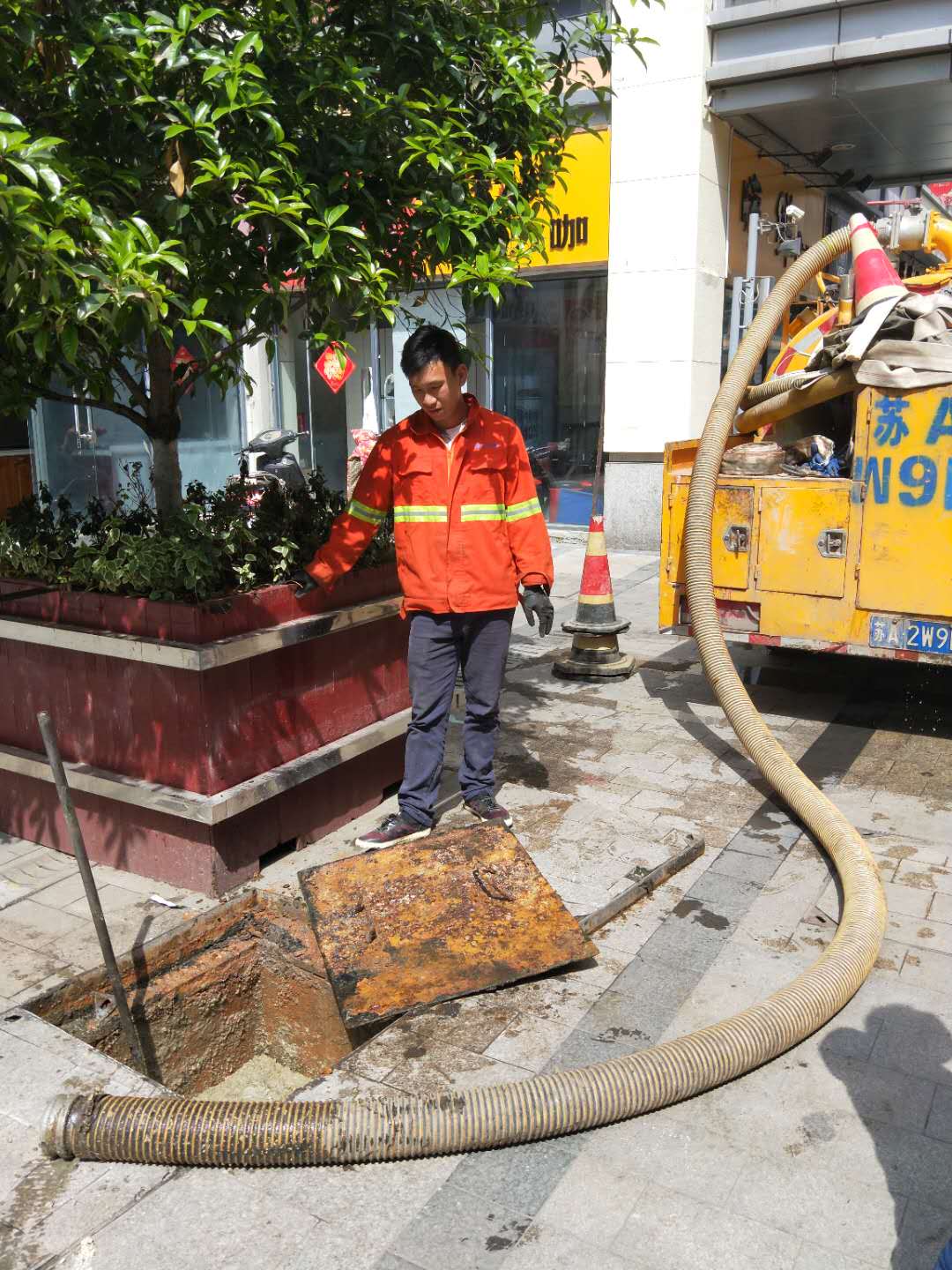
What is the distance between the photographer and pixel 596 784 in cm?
524

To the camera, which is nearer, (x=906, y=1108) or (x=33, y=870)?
(x=906, y=1108)

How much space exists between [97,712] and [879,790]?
3651mm

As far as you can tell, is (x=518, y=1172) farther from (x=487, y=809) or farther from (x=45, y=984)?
(x=487, y=809)

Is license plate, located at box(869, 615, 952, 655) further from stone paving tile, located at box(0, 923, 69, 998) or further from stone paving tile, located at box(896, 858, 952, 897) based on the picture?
stone paving tile, located at box(0, 923, 69, 998)

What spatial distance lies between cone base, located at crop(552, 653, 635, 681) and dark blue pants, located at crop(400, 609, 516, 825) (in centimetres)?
280

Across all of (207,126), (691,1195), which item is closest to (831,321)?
(207,126)

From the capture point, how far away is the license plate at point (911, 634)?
541 centimetres

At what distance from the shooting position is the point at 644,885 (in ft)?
13.4

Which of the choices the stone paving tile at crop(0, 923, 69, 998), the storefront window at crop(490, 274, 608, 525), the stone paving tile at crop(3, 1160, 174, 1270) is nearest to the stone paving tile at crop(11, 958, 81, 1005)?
the stone paving tile at crop(0, 923, 69, 998)

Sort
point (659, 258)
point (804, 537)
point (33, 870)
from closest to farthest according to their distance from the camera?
point (33, 870) < point (804, 537) < point (659, 258)

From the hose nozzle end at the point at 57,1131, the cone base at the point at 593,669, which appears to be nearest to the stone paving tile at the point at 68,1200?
the hose nozzle end at the point at 57,1131

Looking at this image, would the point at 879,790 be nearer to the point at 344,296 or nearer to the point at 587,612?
the point at 587,612

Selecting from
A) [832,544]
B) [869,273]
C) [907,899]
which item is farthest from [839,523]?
[907,899]

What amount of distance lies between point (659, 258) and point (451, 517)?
8.76 m
